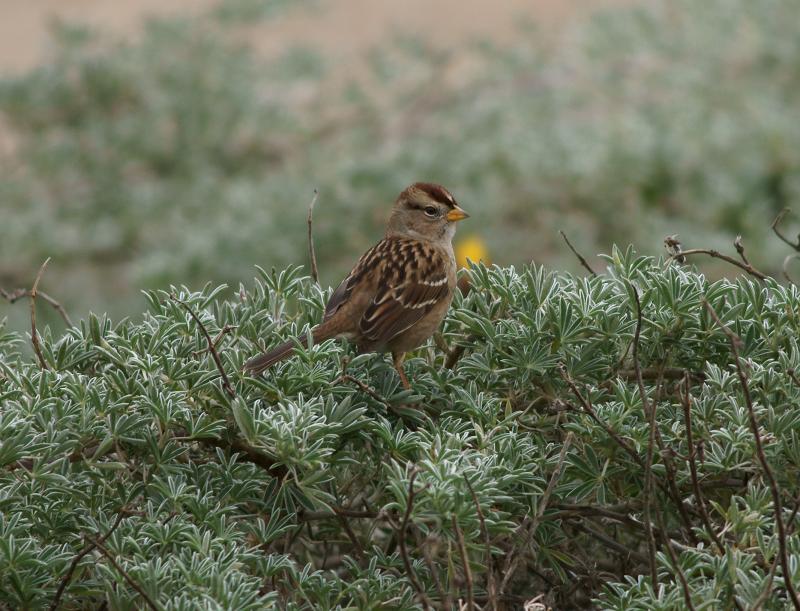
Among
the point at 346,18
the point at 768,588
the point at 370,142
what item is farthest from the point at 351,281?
the point at 346,18

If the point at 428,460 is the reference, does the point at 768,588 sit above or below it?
below

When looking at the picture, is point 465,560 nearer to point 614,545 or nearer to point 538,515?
point 538,515

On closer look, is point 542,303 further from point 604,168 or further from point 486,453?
point 604,168

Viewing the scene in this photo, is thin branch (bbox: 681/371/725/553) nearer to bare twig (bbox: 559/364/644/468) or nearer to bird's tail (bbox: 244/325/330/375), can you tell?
bare twig (bbox: 559/364/644/468)

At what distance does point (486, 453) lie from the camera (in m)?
3.10

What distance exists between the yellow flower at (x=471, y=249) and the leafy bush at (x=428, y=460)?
10.6ft

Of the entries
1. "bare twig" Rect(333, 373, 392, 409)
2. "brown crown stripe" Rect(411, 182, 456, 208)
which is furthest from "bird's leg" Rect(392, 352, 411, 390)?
"brown crown stripe" Rect(411, 182, 456, 208)

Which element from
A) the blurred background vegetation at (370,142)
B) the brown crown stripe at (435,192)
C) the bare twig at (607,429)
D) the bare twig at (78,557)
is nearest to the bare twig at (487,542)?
the bare twig at (607,429)

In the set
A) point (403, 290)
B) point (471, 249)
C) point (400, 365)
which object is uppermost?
point (471, 249)

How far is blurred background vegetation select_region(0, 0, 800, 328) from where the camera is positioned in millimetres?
8367

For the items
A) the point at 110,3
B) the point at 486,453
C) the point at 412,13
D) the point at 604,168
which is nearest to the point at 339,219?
the point at 604,168

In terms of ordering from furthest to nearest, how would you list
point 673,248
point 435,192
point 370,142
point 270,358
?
point 370,142, point 435,192, point 673,248, point 270,358

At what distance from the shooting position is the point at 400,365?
375 cm

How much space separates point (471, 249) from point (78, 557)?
4558mm
